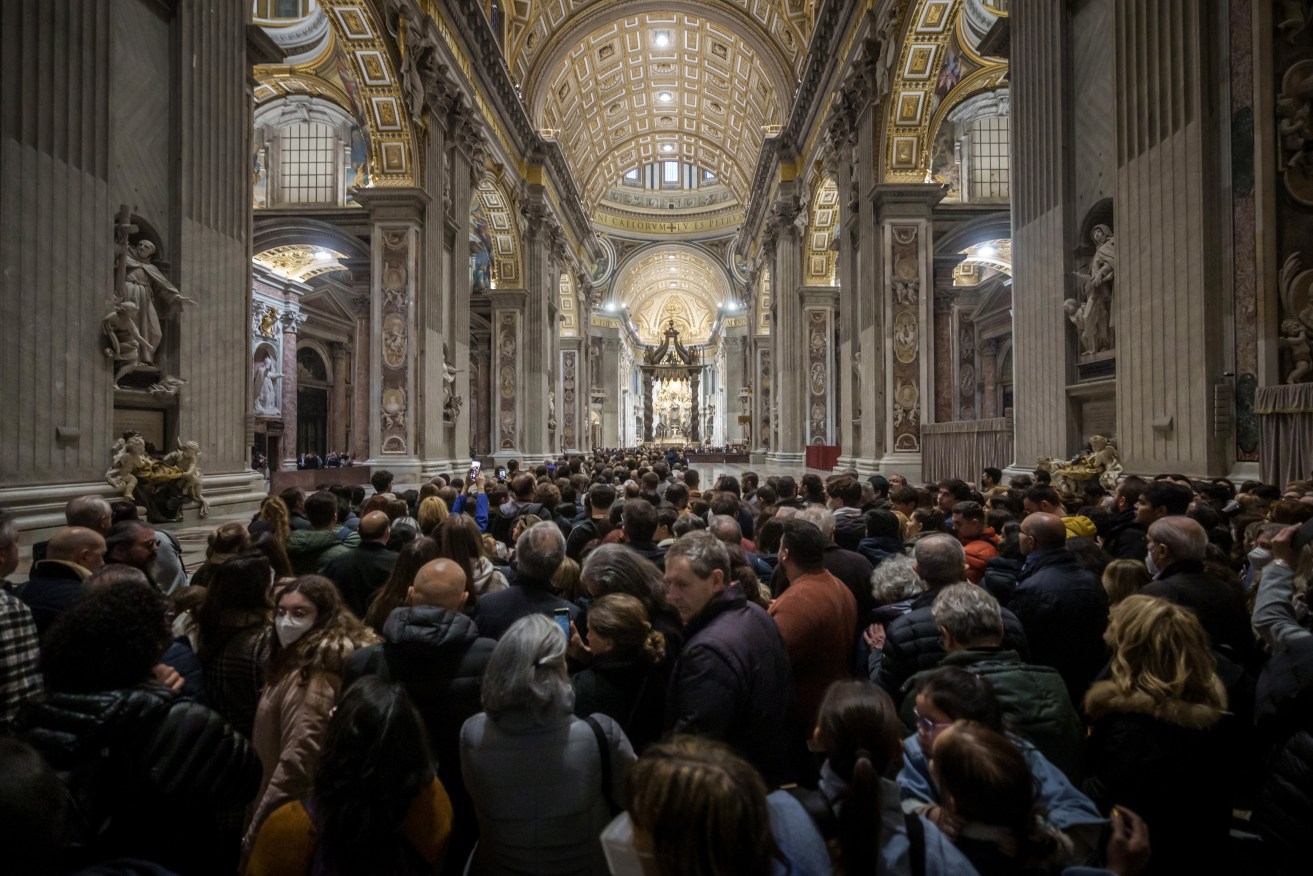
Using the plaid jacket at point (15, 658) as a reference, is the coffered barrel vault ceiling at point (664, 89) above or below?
Result: above

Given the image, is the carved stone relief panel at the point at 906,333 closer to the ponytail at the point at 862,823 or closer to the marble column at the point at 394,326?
the marble column at the point at 394,326

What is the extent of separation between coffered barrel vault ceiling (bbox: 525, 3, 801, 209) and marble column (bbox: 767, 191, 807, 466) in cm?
494

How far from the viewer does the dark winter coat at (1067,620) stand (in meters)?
2.97

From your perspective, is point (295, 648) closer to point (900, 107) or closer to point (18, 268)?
point (18, 268)

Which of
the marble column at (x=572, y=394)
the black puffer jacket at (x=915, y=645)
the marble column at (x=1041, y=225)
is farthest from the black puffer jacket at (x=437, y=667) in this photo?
the marble column at (x=572, y=394)

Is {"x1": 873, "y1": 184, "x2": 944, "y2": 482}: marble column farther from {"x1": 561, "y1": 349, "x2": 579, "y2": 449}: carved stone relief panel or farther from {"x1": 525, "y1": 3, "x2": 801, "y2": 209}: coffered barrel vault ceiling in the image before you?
{"x1": 561, "y1": 349, "x2": 579, "y2": 449}: carved stone relief panel

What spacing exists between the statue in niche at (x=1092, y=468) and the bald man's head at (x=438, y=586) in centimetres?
665

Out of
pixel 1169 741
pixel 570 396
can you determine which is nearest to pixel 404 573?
pixel 1169 741

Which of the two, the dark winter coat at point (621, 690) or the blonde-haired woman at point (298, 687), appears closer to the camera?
the blonde-haired woman at point (298, 687)

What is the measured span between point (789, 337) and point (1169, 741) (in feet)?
73.8

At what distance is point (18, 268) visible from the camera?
229 inches

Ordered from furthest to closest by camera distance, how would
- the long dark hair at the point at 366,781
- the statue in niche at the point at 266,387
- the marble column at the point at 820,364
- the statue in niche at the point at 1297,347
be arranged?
the marble column at the point at 820,364
the statue in niche at the point at 266,387
the statue in niche at the point at 1297,347
the long dark hair at the point at 366,781

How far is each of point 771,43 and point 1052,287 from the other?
Result: 842 inches

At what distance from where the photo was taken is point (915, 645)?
2.58 meters
